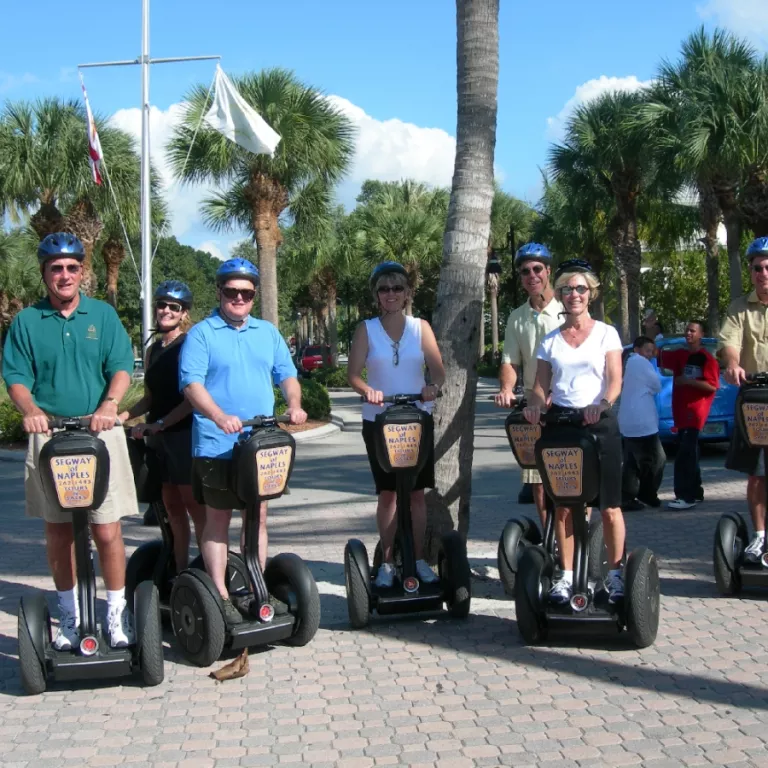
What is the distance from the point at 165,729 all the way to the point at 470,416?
9.90 feet

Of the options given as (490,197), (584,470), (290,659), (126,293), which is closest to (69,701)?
(290,659)

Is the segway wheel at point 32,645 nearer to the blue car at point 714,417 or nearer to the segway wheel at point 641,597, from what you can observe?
the segway wheel at point 641,597

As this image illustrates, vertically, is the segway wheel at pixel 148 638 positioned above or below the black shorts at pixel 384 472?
below

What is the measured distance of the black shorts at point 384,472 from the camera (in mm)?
5730

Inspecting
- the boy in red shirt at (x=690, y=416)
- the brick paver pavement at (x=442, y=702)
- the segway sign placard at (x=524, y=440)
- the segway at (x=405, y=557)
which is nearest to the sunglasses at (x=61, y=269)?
the segway at (x=405, y=557)

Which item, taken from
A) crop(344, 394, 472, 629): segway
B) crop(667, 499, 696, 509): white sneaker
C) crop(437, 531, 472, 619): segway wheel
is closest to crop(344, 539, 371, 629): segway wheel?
crop(344, 394, 472, 629): segway

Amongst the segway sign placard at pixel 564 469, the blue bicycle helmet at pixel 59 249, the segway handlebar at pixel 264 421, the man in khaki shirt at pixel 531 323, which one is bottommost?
the segway sign placard at pixel 564 469

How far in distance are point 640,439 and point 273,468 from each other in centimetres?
571

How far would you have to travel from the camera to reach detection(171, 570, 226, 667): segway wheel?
5012mm

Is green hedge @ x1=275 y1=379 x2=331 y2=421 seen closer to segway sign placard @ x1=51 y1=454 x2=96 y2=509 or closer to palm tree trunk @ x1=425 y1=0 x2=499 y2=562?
palm tree trunk @ x1=425 y1=0 x2=499 y2=562

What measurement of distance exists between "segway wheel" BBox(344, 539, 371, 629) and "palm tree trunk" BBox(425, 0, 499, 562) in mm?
871

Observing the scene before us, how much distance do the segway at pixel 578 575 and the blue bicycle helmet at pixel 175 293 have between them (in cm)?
237

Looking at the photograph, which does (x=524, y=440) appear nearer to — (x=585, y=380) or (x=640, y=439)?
(x=585, y=380)

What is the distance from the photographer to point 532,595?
5137mm
